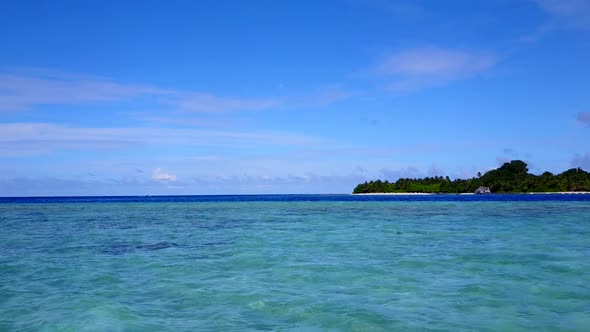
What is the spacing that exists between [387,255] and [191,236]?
13225 millimetres

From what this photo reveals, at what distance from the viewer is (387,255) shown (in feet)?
57.4

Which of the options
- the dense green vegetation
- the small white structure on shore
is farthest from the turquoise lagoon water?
the small white structure on shore

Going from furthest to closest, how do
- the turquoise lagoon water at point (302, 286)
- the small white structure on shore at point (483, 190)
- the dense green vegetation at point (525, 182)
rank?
the small white structure on shore at point (483, 190) → the dense green vegetation at point (525, 182) → the turquoise lagoon water at point (302, 286)

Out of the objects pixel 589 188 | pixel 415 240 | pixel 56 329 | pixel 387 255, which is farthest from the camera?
pixel 589 188

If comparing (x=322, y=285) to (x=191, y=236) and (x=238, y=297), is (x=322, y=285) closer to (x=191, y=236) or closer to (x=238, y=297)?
(x=238, y=297)

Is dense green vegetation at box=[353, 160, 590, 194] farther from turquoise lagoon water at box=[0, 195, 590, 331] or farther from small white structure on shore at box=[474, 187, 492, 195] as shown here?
turquoise lagoon water at box=[0, 195, 590, 331]

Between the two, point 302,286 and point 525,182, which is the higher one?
point 525,182

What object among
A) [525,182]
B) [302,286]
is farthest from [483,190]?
[302,286]

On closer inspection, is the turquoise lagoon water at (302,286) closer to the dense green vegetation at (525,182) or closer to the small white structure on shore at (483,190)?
the dense green vegetation at (525,182)

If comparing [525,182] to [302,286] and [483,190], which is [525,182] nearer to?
[483,190]

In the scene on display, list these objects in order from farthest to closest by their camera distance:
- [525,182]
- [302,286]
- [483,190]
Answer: [483,190], [525,182], [302,286]

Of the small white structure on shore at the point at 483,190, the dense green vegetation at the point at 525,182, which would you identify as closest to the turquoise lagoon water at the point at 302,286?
the dense green vegetation at the point at 525,182

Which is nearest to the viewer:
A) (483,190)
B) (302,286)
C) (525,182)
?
(302,286)

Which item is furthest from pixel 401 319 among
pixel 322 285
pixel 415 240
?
pixel 415 240
